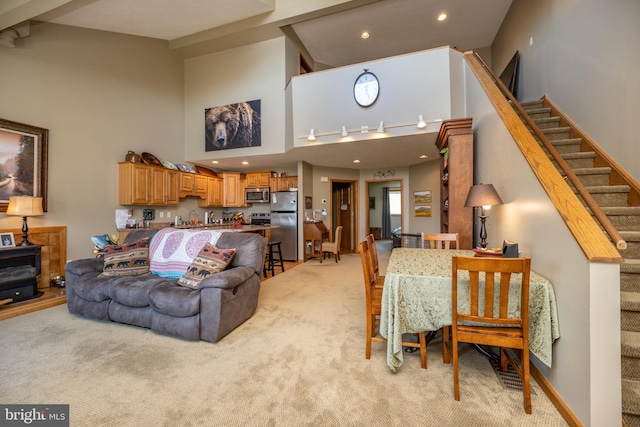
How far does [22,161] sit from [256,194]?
3.88m

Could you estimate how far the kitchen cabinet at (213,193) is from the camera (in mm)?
6031

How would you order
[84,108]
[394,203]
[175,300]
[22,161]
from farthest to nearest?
[394,203] < [84,108] < [22,161] < [175,300]

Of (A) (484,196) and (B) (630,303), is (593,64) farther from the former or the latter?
(B) (630,303)

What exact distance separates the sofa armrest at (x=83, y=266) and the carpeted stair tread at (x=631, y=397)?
4.36 meters

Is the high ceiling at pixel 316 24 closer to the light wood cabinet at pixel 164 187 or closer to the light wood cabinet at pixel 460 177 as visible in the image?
the light wood cabinet at pixel 460 177

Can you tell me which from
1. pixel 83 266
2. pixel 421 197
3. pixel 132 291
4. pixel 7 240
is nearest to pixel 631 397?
pixel 132 291

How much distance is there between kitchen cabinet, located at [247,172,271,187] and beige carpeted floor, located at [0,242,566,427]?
4444mm

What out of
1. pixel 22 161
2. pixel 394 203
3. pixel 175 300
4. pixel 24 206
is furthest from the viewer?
pixel 394 203

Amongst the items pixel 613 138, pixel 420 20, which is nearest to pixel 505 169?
pixel 613 138

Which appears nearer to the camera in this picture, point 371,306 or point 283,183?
point 371,306

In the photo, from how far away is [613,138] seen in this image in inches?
96.7

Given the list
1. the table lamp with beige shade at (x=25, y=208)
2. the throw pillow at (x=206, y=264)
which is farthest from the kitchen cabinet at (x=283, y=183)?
the table lamp with beige shade at (x=25, y=208)

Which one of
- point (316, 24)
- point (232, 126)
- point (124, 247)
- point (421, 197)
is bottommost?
point (124, 247)

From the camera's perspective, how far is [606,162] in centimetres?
247
